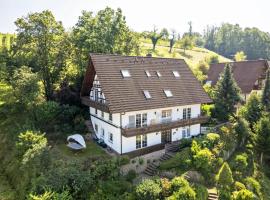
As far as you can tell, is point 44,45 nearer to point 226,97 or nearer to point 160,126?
point 160,126

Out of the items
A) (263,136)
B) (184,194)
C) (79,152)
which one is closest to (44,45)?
(79,152)

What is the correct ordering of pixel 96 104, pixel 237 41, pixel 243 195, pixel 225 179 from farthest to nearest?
pixel 237 41
pixel 96 104
pixel 225 179
pixel 243 195

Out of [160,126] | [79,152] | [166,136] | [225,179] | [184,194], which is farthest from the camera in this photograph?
[166,136]

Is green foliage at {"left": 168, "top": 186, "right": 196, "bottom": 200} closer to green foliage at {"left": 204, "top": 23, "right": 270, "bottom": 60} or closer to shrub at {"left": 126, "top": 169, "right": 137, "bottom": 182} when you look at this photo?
shrub at {"left": 126, "top": 169, "right": 137, "bottom": 182}

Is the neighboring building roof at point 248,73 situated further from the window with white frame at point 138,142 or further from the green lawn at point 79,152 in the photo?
the green lawn at point 79,152

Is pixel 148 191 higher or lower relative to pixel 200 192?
higher

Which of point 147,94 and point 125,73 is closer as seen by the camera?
point 147,94

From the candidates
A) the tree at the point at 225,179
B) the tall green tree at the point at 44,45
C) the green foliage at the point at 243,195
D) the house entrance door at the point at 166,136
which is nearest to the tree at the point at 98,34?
the tall green tree at the point at 44,45
